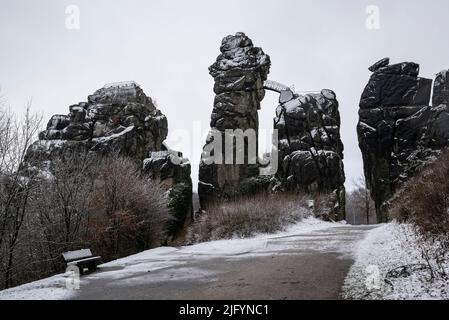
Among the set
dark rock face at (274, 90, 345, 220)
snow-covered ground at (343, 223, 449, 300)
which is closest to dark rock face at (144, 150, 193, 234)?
dark rock face at (274, 90, 345, 220)

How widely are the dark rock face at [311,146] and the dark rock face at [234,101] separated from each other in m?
6.01

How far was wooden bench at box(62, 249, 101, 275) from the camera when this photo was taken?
28.1 ft

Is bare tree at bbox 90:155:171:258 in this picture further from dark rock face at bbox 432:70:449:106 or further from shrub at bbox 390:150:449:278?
dark rock face at bbox 432:70:449:106

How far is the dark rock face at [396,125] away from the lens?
3422 cm

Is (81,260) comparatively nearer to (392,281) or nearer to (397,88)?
(392,281)

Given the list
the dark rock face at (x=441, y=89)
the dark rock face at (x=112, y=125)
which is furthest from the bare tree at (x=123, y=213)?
the dark rock face at (x=441, y=89)

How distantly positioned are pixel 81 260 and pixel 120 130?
30.7 m

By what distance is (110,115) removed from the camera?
128ft

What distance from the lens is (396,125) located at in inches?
1443

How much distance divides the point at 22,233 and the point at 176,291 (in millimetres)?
9429

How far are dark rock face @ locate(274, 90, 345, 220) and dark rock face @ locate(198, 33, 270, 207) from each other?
6010 millimetres

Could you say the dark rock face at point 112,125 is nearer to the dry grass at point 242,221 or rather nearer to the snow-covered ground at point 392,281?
the dry grass at point 242,221
